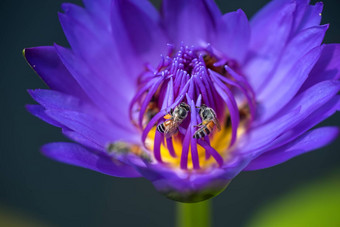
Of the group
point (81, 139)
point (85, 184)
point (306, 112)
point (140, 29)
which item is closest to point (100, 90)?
point (140, 29)

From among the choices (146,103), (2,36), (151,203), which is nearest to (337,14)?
(151,203)

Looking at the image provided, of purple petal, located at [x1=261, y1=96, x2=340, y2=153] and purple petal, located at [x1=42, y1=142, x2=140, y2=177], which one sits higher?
purple petal, located at [x1=42, y1=142, x2=140, y2=177]

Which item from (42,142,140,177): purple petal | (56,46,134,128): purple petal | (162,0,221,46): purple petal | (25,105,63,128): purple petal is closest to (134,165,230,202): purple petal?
(42,142,140,177): purple petal

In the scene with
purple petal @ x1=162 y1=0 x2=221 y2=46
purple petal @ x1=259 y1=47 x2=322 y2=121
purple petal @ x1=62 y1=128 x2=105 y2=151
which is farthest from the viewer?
purple petal @ x1=162 y1=0 x2=221 y2=46

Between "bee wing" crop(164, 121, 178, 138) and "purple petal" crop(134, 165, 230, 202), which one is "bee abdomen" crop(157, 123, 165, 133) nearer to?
"bee wing" crop(164, 121, 178, 138)

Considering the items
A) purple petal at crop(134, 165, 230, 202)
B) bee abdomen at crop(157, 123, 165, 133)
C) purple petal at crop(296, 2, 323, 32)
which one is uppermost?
purple petal at crop(296, 2, 323, 32)

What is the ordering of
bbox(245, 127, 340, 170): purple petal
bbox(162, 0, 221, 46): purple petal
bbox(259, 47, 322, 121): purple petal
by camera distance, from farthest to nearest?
bbox(162, 0, 221, 46): purple petal → bbox(259, 47, 322, 121): purple petal → bbox(245, 127, 340, 170): purple petal
